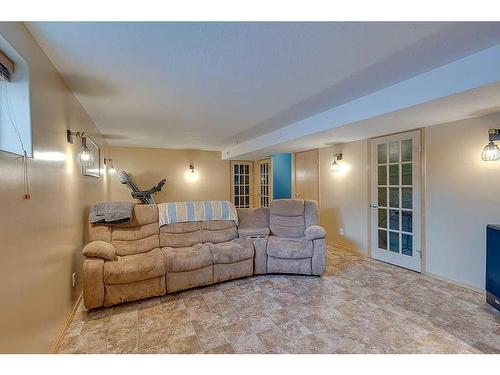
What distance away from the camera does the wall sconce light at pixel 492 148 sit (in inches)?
94.7

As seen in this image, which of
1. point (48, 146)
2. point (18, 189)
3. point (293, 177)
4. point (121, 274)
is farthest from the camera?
point (293, 177)

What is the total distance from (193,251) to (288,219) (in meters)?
1.55

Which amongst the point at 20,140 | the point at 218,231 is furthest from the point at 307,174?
the point at 20,140

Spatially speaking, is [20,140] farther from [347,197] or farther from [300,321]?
[347,197]

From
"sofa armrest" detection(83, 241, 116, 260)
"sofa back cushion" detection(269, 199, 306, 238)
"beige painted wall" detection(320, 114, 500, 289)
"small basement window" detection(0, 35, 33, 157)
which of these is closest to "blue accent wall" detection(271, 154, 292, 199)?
"sofa back cushion" detection(269, 199, 306, 238)

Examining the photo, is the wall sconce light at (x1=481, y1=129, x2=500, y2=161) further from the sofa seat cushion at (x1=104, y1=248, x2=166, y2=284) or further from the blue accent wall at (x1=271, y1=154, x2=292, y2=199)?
the blue accent wall at (x1=271, y1=154, x2=292, y2=199)

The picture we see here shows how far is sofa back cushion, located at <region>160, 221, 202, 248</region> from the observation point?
3.20 m

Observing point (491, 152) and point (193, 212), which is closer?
point (491, 152)

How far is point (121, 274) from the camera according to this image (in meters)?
2.40

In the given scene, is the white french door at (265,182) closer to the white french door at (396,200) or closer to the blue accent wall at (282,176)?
the blue accent wall at (282,176)

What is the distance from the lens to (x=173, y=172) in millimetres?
6324

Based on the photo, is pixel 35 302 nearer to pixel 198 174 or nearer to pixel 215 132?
pixel 215 132

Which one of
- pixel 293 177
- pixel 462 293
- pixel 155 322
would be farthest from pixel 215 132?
pixel 462 293
